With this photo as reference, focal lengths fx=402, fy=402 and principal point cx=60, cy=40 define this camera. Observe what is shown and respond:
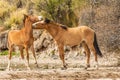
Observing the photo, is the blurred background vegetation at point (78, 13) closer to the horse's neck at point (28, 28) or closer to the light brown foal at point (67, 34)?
the light brown foal at point (67, 34)

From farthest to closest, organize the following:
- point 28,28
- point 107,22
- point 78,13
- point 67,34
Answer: point 78,13 < point 107,22 < point 28,28 < point 67,34

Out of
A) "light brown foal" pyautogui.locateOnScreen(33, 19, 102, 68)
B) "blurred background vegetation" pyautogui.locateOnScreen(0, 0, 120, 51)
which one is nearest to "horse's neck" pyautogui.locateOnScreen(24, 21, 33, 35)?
"light brown foal" pyautogui.locateOnScreen(33, 19, 102, 68)

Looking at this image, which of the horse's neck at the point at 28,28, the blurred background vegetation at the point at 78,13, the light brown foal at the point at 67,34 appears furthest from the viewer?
the blurred background vegetation at the point at 78,13

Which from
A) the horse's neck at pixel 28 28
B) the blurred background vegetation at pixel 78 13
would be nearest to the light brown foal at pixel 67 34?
the horse's neck at pixel 28 28

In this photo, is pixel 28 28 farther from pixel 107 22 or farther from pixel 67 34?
pixel 107 22

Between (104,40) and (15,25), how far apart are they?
17.3 meters

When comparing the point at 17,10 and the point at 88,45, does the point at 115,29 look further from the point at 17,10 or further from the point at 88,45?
A: the point at 17,10

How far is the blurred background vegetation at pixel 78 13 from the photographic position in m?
25.1

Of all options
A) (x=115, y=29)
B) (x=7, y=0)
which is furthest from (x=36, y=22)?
(x=7, y=0)

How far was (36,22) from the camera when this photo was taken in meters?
18.3

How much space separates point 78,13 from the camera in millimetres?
35906

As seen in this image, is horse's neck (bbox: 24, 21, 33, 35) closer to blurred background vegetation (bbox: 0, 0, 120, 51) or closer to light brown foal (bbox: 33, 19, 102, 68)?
light brown foal (bbox: 33, 19, 102, 68)

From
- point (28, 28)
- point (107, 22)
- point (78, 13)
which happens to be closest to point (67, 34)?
point (28, 28)

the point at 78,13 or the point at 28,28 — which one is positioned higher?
the point at 28,28
